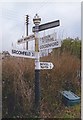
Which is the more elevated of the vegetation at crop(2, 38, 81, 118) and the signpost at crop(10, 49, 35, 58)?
the signpost at crop(10, 49, 35, 58)

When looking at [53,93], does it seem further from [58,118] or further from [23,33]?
[23,33]

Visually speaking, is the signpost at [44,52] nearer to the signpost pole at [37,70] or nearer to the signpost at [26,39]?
the signpost pole at [37,70]

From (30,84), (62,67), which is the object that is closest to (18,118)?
(30,84)

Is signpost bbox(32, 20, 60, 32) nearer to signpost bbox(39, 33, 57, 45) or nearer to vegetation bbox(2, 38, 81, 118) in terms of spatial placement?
signpost bbox(39, 33, 57, 45)

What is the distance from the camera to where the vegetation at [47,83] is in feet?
15.6

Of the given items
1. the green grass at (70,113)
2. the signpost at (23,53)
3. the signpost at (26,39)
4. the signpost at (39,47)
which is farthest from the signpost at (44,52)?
the green grass at (70,113)

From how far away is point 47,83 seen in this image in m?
4.82

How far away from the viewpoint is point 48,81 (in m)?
4.82

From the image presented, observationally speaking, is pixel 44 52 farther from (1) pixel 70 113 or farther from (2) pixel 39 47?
(1) pixel 70 113

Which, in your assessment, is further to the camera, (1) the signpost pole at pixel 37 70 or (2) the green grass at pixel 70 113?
(2) the green grass at pixel 70 113

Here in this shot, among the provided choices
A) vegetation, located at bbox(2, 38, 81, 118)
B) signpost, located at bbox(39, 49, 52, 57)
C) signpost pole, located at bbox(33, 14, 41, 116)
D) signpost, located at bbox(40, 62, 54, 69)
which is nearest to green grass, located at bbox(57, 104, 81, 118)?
vegetation, located at bbox(2, 38, 81, 118)

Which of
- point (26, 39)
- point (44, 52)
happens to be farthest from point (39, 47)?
point (26, 39)

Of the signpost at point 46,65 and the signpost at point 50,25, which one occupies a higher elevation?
the signpost at point 50,25

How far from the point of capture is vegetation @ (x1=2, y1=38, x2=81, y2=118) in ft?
15.6
